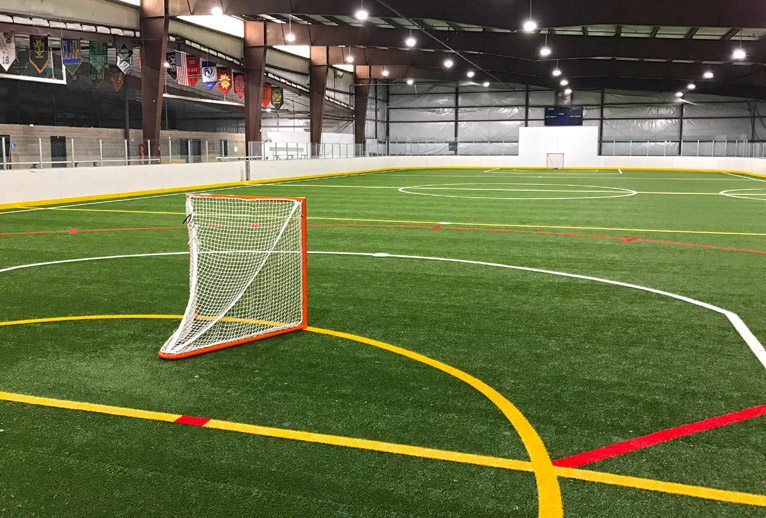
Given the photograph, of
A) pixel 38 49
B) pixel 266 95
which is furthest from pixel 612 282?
pixel 266 95

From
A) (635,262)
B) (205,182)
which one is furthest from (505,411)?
(205,182)

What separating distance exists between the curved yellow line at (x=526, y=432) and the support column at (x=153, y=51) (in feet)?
79.2

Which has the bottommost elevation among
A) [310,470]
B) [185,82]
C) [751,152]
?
[310,470]

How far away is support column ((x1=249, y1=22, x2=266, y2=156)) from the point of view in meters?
36.2

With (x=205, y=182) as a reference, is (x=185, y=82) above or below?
above

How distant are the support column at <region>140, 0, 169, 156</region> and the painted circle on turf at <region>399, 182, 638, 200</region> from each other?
1108cm

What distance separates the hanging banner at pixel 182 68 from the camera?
31.8 metres

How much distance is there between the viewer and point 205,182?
28.2 meters

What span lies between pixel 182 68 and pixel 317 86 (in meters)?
13.7

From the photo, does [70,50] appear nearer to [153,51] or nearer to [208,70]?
[153,51]

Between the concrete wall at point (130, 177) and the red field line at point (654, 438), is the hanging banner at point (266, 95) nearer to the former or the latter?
the concrete wall at point (130, 177)

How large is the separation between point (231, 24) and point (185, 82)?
15.7 feet

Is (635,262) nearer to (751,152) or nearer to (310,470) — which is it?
(310,470)

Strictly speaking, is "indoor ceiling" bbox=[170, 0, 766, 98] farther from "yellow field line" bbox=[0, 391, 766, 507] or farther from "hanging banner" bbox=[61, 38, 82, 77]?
"yellow field line" bbox=[0, 391, 766, 507]
